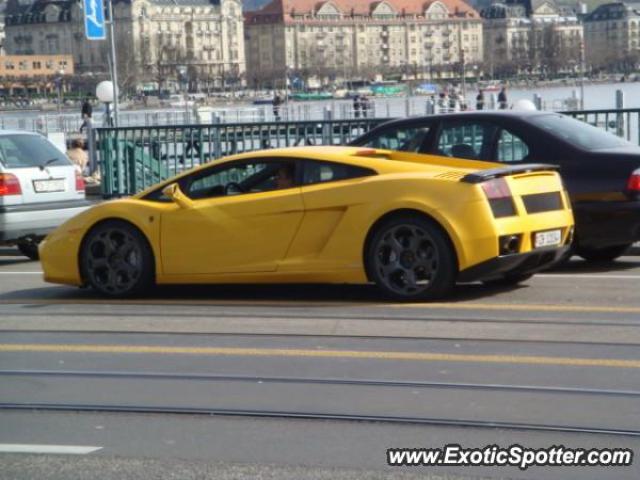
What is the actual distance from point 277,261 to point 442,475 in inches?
211

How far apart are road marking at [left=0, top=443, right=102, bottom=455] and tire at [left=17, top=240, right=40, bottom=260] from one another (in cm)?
1013

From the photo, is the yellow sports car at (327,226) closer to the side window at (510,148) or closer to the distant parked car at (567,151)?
the distant parked car at (567,151)

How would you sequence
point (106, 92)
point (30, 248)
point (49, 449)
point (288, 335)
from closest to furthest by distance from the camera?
point (49, 449)
point (288, 335)
point (30, 248)
point (106, 92)

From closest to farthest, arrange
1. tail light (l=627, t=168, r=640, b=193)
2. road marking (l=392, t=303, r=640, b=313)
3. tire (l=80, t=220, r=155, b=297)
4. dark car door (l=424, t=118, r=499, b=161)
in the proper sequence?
road marking (l=392, t=303, r=640, b=313)
tire (l=80, t=220, r=155, b=297)
tail light (l=627, t=168, r=640, b=193)
dark car door (l=424, t=118, r=499, b=161)

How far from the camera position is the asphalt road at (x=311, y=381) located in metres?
6.92

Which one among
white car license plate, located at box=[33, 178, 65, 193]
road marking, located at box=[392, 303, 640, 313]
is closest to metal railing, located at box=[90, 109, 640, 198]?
white car license plate, located at box=[33, 178, 65, 193]

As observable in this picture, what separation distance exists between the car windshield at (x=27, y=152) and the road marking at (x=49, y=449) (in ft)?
32.3

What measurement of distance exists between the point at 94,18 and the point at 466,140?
16.3 meters

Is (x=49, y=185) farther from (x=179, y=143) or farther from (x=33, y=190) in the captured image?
(x=179, y=143)

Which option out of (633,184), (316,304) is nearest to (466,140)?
(633,184)

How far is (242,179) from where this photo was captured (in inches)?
477

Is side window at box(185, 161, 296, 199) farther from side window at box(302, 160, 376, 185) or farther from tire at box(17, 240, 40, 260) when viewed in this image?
tire at box(17, 240, 40, 260)

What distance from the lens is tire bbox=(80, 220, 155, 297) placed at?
12195mm

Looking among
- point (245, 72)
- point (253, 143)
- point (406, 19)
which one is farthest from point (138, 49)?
point (253, 143)
